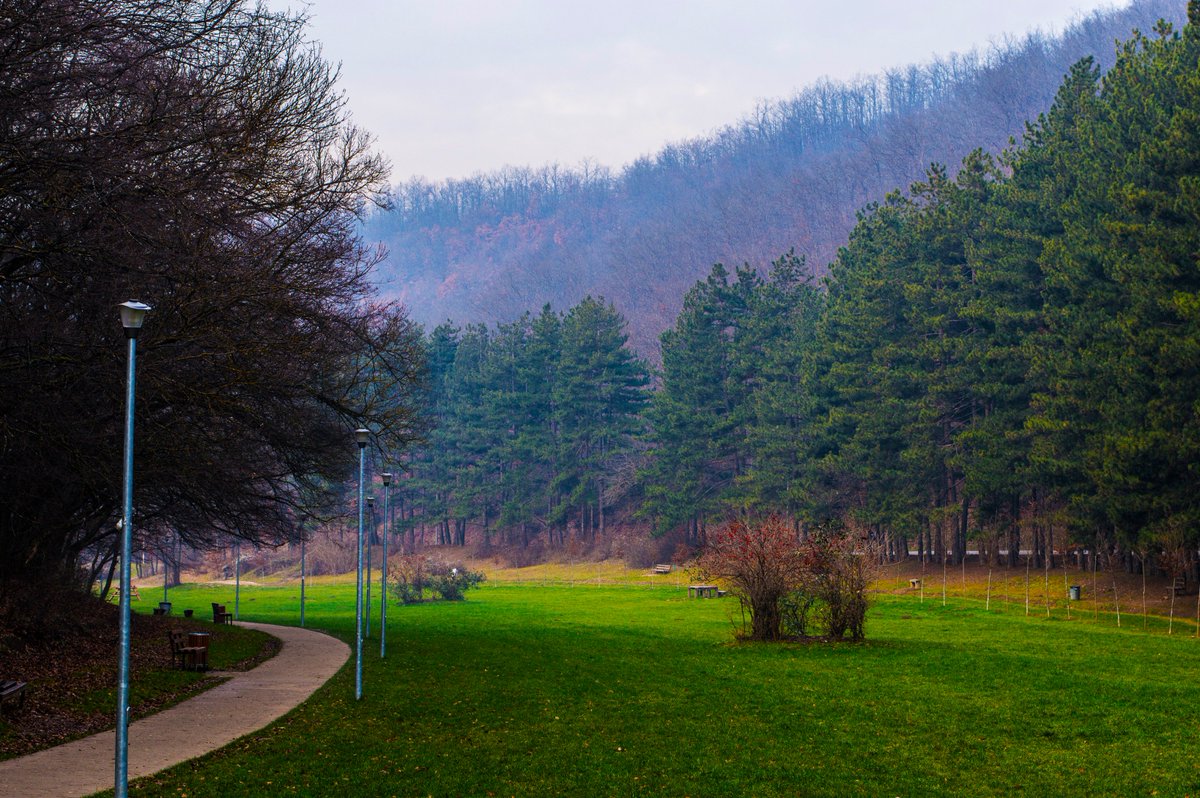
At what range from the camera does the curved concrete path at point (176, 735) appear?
11.0 metres

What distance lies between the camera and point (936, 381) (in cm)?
4966

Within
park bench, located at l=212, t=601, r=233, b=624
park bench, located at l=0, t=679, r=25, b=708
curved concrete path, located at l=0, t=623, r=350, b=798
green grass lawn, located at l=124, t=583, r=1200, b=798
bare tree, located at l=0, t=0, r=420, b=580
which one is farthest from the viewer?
park bench, located at l=212, t=601, r=233, b=624

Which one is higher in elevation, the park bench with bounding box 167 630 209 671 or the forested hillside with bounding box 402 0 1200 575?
the forested hillside with bounding box 402 0 1200 575

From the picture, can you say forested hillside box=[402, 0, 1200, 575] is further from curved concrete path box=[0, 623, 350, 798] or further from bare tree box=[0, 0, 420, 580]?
bare tree box=[0, 0, 420, 580]

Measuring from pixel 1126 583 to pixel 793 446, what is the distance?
22.3 metres

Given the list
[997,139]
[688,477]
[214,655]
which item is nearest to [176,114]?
[214,655]

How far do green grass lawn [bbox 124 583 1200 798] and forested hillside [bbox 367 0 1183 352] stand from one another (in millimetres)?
89908

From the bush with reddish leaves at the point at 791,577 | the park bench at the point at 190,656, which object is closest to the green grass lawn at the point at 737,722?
the bush with reddish leaves at the point at 791,577

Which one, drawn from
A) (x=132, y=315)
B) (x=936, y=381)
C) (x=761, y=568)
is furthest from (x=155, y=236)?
(x=936, y=381)

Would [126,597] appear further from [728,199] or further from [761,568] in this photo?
[728,199]

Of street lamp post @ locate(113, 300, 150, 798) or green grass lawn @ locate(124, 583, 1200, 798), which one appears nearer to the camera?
street lamp post @ locate(113, 300, 150, 798)

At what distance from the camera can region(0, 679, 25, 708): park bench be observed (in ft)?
43.8

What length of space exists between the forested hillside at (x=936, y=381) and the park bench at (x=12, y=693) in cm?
2803

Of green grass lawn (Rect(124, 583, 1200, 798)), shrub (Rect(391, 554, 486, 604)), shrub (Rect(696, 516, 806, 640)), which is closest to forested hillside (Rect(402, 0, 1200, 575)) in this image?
green grass lawn (Rect(124, 583, 1200, 798))
